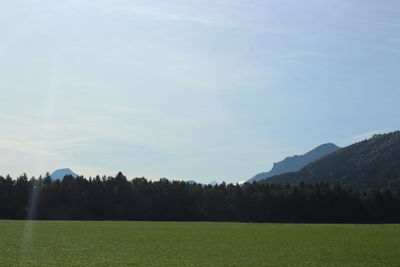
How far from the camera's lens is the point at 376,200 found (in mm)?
152375

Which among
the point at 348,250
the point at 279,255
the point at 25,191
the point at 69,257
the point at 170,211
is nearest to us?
the point at 69,257

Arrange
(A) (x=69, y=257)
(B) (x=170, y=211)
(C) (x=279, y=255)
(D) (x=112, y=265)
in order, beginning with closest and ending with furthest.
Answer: (D) (x=112, y=265) < (A) (x=69, y=257) < (C) (x=279, y=255) < (B) (x=170, y=211)

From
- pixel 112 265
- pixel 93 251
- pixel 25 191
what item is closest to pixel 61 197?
pixel 25 191

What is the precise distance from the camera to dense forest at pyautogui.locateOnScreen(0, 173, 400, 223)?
15138 centimetres

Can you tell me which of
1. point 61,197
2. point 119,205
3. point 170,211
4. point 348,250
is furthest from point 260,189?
point 348,250

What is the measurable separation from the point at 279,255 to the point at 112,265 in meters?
14.6

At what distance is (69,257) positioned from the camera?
35125 mm

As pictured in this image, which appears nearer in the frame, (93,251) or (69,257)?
(69,257)

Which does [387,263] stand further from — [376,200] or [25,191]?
[25,191]

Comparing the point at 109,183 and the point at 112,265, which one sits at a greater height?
the point at 109,183

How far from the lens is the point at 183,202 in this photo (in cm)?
16362

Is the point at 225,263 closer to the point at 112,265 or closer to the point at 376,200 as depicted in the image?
the point at 112,265

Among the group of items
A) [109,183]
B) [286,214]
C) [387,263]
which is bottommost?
[387,263]

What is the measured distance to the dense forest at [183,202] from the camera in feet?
497
